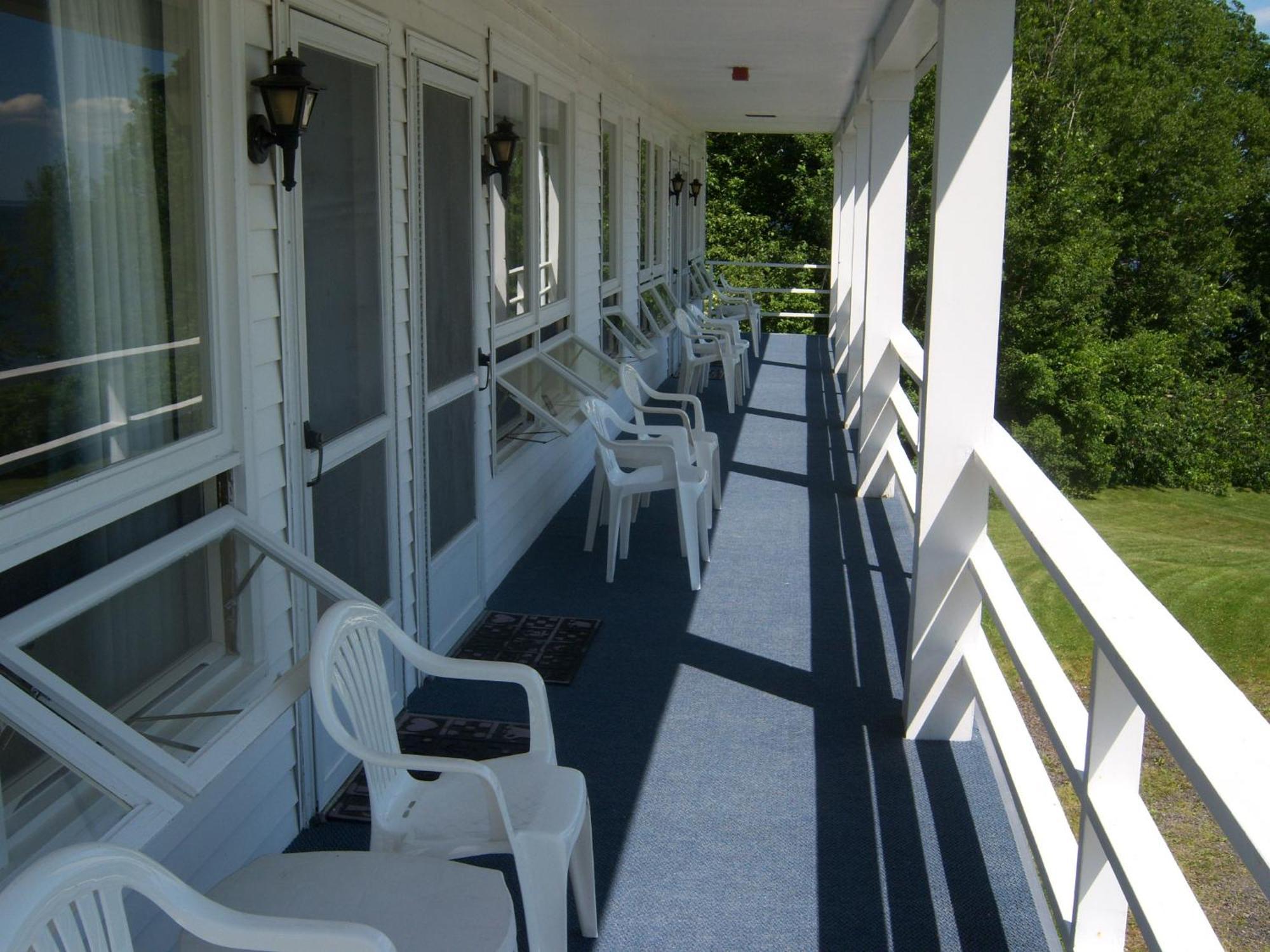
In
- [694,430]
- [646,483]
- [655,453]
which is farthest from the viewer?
[694,430]

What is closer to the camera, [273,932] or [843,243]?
[273,932]

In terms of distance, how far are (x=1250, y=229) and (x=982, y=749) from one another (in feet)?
87.2

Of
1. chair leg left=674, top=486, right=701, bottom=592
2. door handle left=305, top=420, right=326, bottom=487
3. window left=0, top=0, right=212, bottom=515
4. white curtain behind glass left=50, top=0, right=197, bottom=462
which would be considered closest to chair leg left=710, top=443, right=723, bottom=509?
chair leg left=674, top=486, right=701, bottom=592

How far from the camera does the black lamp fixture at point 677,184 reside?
1228 cm

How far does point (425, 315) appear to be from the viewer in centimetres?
433

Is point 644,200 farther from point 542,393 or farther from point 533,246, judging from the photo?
point 542,393

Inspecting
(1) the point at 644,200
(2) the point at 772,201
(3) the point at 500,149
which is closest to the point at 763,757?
(3) the point at 500,149

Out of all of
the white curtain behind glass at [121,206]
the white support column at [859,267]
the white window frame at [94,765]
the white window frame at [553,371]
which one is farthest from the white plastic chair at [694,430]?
the white window frame at [94,765]

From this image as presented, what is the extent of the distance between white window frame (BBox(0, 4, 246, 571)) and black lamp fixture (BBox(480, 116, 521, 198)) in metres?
2.19

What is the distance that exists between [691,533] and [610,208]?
403 centimetres

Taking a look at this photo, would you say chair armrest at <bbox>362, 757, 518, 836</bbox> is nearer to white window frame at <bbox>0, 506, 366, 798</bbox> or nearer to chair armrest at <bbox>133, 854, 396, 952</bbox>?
white window frame at <bbox>0, 506, 366, 798</bbox>

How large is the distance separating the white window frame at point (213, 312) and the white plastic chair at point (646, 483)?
2663 millimetres

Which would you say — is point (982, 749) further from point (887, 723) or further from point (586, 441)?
point (586, 441)

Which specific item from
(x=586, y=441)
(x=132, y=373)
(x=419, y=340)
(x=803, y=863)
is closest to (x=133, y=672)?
(x=132, y=373)
